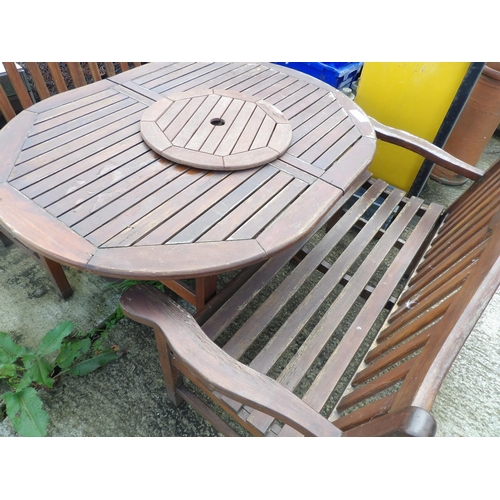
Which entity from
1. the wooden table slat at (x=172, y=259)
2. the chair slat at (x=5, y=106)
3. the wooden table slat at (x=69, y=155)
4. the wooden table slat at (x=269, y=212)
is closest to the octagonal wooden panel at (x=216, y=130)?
the wooden table slat at (x=69, y=155)

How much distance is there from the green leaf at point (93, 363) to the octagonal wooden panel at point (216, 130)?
1.15 meters

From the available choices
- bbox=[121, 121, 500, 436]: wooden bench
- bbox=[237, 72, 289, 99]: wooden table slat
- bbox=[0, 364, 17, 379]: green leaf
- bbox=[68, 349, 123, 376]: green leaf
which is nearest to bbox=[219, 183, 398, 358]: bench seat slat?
bbox=[121, 121, 500, 436]: wooden bench

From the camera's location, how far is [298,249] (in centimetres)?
202

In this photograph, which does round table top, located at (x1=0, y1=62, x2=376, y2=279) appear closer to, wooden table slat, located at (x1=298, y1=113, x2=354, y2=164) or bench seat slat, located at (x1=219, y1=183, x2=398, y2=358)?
wooden table slat, located at (x1=298, y1=113, x2=354, y2=164)

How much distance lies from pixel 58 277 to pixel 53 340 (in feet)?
1.42

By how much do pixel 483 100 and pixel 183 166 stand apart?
103 inches

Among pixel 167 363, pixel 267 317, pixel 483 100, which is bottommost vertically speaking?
pixel 167 363

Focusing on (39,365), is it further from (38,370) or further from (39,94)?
(39,94)

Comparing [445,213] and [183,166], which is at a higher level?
[183,166]

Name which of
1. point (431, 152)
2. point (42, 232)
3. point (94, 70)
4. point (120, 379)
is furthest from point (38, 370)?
point (431, 152)

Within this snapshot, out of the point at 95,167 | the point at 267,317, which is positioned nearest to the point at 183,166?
the point at 95,167

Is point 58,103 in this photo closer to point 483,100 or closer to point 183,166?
point 183,166

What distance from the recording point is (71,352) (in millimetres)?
1869

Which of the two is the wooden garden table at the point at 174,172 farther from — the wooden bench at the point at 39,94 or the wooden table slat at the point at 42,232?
the wooden bench at the point at 39,94
